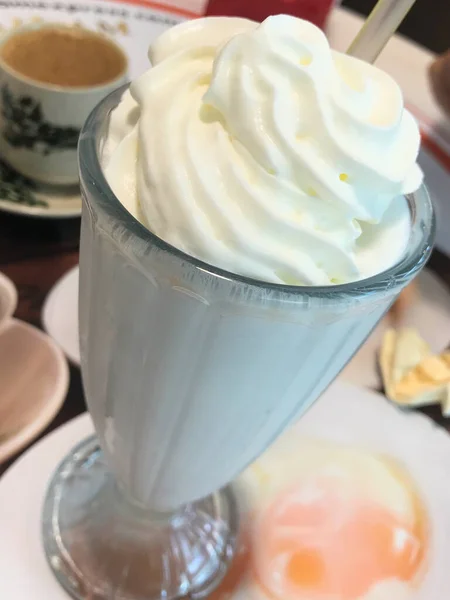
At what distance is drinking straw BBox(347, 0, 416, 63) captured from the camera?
353mm

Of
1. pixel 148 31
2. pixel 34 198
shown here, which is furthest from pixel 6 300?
pixel 148 31

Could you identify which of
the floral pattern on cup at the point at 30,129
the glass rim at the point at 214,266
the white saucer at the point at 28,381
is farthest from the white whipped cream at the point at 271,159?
the floral pattern on cup at the point at 30,129

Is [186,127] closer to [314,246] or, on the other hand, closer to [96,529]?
[314,246]

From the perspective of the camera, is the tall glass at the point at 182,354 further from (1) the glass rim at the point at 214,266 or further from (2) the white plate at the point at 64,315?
(2) the white plate at the point at 64,315

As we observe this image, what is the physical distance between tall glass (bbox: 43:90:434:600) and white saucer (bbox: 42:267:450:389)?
0.50ft

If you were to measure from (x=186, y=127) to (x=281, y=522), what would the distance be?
→ 1.16ft

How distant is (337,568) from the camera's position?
1.66 feet

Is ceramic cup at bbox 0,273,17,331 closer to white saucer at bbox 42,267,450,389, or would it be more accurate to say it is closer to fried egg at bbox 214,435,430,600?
white saucer at bbox 42,267,450,389

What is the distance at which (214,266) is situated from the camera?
283mm

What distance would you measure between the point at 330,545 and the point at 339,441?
10 cm

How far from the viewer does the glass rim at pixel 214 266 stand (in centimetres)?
28

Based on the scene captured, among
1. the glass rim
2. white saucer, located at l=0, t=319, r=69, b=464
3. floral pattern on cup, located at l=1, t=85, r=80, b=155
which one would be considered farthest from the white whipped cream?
floral pattern on cup, located at l=1, t=85, r=80, b=155

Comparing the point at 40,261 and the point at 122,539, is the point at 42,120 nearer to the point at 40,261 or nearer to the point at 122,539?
the point at 40,261

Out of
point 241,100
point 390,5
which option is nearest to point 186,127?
point 241,100
